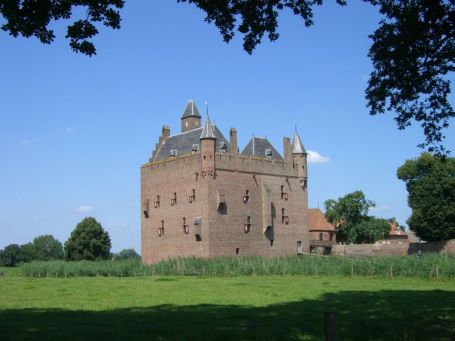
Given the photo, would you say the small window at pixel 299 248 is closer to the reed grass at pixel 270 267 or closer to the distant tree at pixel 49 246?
the reed grass at pixel 270 267

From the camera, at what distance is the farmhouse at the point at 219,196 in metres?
47.5

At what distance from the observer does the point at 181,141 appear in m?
52.2

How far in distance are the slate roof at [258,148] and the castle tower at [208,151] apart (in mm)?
A: 4741

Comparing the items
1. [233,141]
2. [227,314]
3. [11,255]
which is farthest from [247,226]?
[11,255]

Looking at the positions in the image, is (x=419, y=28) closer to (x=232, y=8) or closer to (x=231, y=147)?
(x=232, y=8)

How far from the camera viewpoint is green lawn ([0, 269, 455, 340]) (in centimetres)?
1149

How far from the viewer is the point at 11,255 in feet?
339

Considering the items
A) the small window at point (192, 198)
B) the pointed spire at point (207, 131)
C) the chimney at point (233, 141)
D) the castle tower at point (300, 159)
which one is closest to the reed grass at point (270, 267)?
the small window at point (192, 198)

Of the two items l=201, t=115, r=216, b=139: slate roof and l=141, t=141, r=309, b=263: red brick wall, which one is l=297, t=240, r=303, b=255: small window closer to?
l=141, t=141, r=309, b=263: red brick wall

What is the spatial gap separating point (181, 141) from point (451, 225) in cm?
2535

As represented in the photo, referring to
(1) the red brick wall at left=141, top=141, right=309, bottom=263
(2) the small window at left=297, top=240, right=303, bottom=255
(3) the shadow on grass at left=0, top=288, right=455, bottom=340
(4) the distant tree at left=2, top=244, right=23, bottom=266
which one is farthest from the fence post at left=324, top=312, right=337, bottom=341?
(4) the distant tree at left=2, top=244, right=23, bottom=266

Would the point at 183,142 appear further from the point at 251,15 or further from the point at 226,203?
the point at 251,15

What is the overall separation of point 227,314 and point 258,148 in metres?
38.4

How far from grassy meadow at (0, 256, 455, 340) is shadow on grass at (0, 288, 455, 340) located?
0.02 meters
